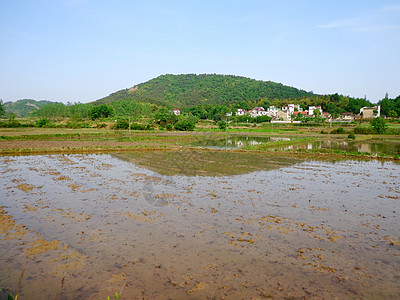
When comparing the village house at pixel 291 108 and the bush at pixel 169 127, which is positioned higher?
the village house at pixel 291 108

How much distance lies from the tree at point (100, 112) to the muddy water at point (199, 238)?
86264mm

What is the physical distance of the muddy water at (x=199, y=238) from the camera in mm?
6242

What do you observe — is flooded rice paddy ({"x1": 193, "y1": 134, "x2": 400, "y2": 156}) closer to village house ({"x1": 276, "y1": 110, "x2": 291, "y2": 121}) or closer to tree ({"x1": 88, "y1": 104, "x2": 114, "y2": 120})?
village house ({"x1": 276, "y1": 110, "x2": 291, "y2": 121})

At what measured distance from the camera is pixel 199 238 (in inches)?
342

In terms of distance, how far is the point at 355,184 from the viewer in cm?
1630

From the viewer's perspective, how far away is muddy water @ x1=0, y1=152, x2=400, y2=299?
6.24m

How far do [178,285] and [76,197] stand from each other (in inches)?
355

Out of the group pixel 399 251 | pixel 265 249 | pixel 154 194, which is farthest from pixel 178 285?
pixel 154 194

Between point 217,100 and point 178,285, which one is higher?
point 217,100

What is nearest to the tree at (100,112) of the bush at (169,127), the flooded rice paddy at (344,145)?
the bush at (169,127)

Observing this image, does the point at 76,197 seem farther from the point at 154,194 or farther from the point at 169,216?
the point at 169,216

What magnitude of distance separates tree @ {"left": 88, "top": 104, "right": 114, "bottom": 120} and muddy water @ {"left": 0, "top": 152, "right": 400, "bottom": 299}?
86.3 meters

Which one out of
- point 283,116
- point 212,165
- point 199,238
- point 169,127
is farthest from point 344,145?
point 283,116

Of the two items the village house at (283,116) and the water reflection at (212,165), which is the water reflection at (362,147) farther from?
the village house at (283,116)
